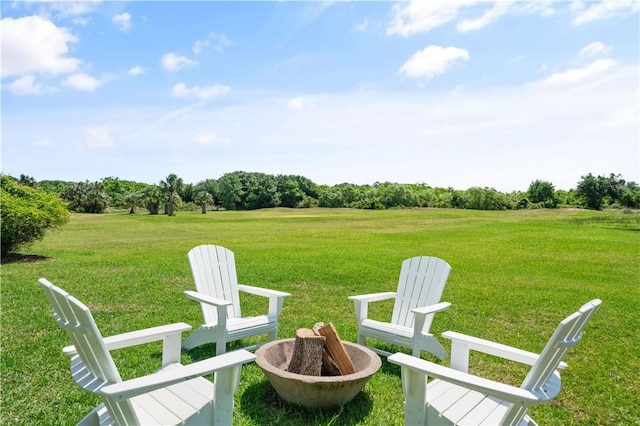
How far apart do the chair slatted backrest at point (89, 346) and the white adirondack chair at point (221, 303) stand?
1.83m

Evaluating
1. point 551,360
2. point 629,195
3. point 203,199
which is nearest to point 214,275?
point 551,360

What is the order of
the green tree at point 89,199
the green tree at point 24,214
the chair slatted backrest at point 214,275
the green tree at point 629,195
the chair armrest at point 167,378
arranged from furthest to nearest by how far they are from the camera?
the green tree at point 89,199 < the green tree at point 629,195 < the green tree at point 24,214 < the chair slatted backrest at point 214,275 < the chair armrest at point 167,378

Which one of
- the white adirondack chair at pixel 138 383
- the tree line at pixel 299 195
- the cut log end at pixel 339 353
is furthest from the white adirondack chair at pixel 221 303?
the tree line at pixel 299 195

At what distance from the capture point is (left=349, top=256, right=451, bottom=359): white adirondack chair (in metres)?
4.17

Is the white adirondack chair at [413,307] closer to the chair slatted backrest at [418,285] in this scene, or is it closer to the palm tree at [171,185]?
the chair slatted backrest at [418,285]

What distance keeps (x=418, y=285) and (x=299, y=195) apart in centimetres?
6692

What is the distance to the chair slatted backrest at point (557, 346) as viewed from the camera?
7.04 ft

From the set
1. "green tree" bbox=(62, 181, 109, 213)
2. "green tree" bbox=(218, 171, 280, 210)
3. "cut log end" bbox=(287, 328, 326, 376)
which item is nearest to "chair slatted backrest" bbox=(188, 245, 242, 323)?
"cut log end" bbox=(287, 328, 326, 376)

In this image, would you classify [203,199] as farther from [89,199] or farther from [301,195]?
[301,195]

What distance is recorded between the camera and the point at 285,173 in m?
78.0

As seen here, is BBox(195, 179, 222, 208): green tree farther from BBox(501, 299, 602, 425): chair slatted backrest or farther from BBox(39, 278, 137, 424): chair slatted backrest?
BBox(501, 299, 602, 425): chair slatted backrest

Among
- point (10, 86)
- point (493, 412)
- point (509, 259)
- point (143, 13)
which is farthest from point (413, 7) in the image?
point (509, 259)

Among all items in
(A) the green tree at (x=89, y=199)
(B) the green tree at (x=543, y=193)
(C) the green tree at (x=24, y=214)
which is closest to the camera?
(C) the green tree at (x=24, y=214)

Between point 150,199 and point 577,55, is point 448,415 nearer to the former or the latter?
point 577,55
